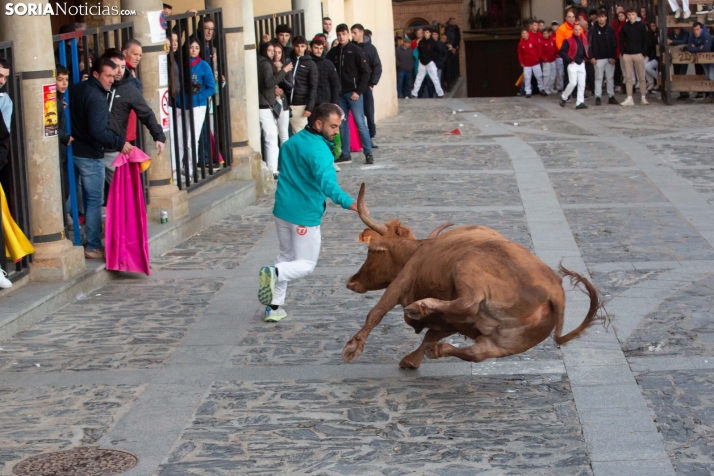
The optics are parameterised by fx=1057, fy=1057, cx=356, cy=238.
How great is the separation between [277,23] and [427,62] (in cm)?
1322

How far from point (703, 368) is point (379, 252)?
2224mm

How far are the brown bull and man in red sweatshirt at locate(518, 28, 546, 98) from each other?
72.2 ft

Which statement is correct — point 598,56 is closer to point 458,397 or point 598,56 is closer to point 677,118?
point 677,118

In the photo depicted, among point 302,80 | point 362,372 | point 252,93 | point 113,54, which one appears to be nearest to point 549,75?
point 302,80

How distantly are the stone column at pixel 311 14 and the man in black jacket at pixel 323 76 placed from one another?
7.82ft

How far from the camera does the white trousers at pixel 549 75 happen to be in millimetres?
28109

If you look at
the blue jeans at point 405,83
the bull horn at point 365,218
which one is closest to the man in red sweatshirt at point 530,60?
the blue jeans at point 405,83

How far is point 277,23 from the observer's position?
17.3 meters

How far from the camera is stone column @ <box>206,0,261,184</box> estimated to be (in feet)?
46.8

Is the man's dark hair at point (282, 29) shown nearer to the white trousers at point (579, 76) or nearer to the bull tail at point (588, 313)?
the white trousers at point (579, 76)

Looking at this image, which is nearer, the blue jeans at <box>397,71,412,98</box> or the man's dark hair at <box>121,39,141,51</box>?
the man's dark hair at <box>121,39,141,51</box>

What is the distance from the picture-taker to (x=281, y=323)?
830 centimetres

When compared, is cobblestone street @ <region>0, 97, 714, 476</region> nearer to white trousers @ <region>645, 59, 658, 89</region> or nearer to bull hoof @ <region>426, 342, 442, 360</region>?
bull hoof @ <region>426, 342, 442, 360</region>

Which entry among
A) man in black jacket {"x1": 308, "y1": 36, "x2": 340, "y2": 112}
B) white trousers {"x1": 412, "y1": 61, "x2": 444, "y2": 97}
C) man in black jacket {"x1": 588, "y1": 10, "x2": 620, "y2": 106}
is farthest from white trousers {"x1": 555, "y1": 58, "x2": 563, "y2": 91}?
man in black jacket {"x1": 308, "y1": 36, "x2": 340, "y2": 112}
